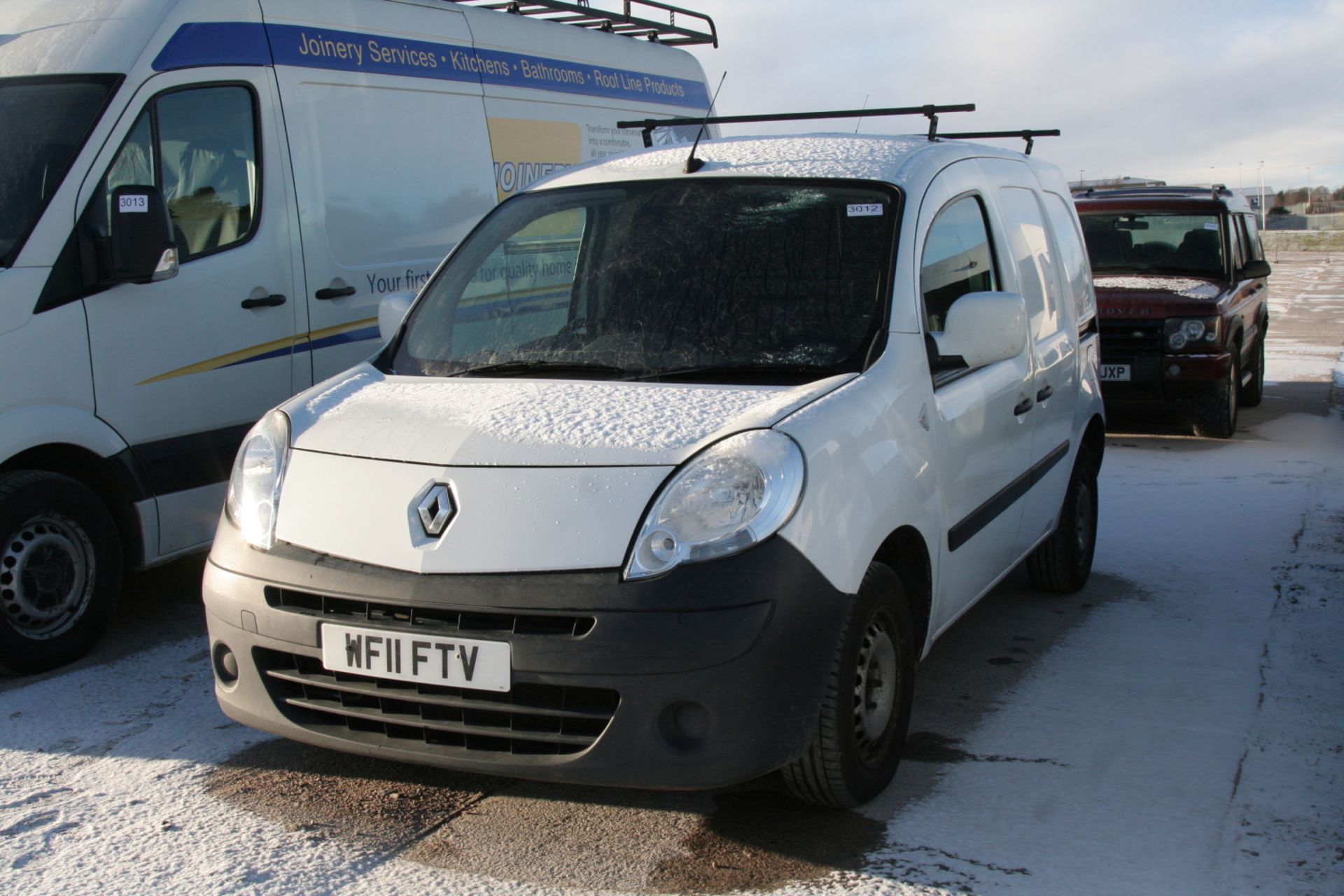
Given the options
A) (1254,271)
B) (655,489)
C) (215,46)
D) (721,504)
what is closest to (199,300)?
(215,46)

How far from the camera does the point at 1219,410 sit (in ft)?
33.1

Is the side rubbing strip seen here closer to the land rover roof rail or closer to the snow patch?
the snow patch

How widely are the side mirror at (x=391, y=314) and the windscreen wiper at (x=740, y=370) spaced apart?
1.08 meters

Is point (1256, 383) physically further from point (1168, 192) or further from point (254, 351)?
point (254, 351)

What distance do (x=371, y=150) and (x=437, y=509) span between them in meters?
3.40

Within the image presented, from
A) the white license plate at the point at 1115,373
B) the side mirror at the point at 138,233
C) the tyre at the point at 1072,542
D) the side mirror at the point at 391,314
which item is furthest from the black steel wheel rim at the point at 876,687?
the white license plate at the point at 1115,373

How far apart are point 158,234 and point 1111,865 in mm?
3675

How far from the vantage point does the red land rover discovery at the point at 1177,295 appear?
33.1 ft

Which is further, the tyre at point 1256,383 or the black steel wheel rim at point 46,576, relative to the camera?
the tyre at point 1256,383

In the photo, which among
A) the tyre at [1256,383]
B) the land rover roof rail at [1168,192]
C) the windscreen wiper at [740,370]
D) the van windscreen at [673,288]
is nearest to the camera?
the windscreen wiper at [740,370]

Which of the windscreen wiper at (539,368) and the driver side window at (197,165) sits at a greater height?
the driver side window at (197,165)

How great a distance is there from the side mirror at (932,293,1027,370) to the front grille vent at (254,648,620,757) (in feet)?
5.00

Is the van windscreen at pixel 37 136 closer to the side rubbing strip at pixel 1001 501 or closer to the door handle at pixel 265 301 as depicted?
the door handle at pixel 265 301

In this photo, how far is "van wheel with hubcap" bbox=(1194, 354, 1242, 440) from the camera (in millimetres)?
10062
